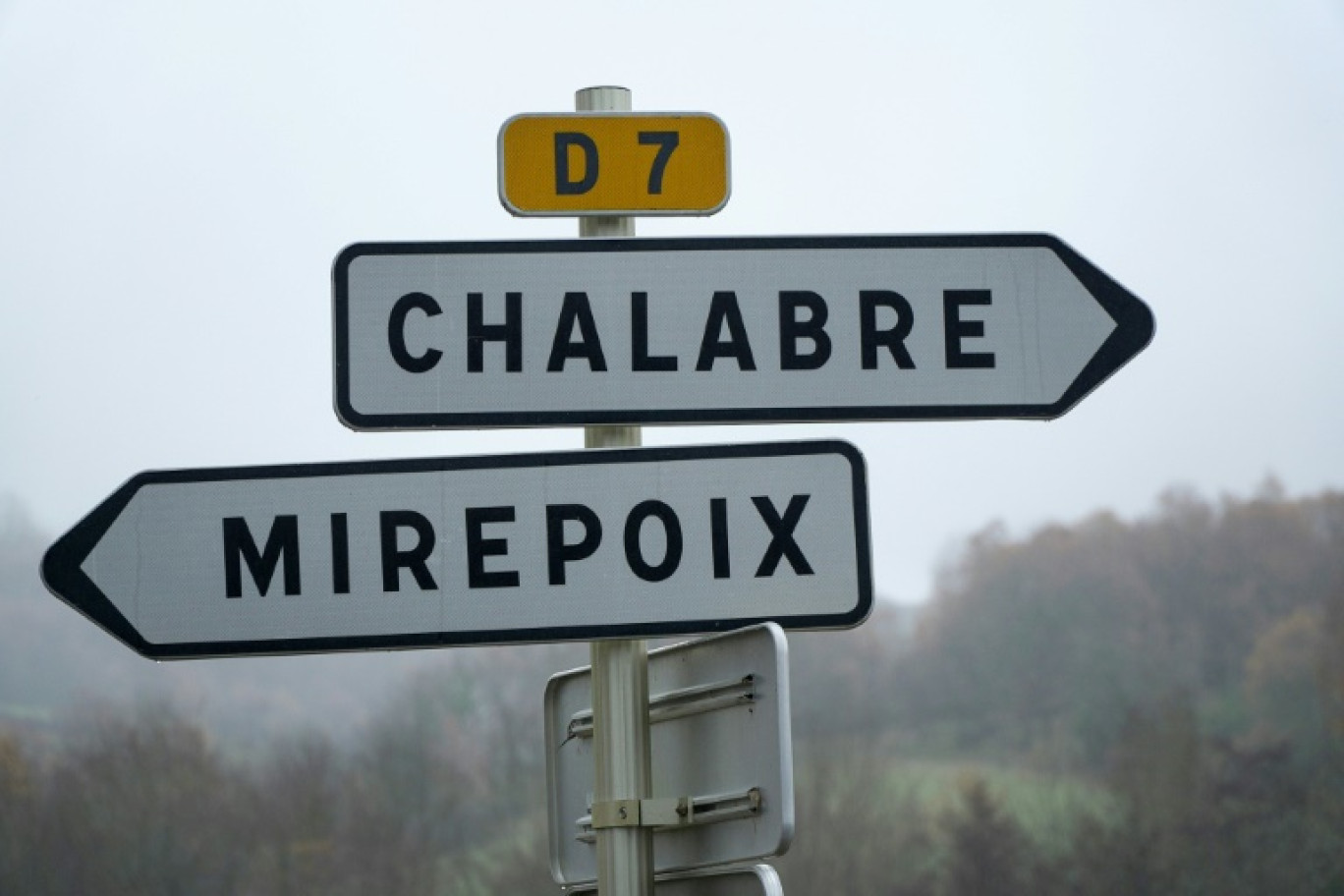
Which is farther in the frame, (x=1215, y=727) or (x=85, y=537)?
(x=1215, y=727)

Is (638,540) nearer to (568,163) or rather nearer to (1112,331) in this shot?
(568,163)

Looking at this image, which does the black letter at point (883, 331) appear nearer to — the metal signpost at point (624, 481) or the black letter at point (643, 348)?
the metal signpost at point (624, 481)

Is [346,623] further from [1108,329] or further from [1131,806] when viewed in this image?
[1131,806]

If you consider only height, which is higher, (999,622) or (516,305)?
(516,305)

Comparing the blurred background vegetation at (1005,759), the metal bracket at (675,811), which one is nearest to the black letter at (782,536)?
the metal bracket at (675,811)

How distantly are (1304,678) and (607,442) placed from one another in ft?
60.5

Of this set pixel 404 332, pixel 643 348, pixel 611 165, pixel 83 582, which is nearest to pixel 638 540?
pixel 643 348

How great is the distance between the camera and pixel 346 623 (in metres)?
1.47

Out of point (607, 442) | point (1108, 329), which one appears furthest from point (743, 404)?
point (1108, 329)

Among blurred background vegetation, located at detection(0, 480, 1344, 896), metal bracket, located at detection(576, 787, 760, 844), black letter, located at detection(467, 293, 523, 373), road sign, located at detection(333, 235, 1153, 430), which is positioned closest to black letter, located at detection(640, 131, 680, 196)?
road sign, located at detection(333, 235, 1153, 430)

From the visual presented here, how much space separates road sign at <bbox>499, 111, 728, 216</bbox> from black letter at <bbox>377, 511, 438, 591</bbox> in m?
0.37

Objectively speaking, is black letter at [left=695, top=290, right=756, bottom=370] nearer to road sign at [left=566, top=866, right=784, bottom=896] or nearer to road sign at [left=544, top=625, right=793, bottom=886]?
road sign at [left=544, top=625, right=793, bottom=886]

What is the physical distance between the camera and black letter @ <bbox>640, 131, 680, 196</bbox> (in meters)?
1.66

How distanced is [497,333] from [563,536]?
22cm
